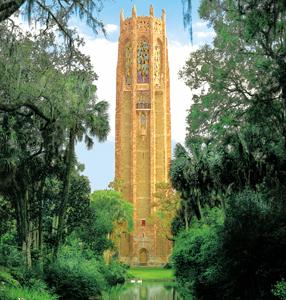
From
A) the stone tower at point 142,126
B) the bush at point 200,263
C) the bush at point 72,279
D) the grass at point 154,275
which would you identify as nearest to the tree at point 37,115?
the bush at point 72,279

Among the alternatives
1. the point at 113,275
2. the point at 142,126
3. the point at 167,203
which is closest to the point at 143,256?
the point at 142,126

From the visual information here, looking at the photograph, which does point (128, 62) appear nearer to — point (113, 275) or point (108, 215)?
point (108, 215)

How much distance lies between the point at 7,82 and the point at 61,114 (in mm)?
3208

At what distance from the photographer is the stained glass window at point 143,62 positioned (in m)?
89.8

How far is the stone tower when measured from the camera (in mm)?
83250

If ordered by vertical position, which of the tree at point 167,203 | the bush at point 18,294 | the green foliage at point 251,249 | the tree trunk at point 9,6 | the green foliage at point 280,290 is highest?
the tree at point 167,203

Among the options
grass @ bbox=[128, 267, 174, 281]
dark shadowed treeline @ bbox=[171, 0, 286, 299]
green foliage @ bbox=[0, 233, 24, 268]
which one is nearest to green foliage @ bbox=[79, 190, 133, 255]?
grass @ bbox=[128, 267, 174, 281]

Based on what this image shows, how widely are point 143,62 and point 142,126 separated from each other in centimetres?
1031

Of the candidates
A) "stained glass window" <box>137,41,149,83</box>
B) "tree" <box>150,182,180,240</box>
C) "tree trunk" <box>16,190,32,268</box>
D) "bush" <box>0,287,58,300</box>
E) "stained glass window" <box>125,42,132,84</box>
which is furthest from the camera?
"stained glass window" <box>125,42,132,84</box>

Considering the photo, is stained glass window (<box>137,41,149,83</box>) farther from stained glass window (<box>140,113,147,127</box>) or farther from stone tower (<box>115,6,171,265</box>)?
stained glass window (<box>140,113,147,127</box>)

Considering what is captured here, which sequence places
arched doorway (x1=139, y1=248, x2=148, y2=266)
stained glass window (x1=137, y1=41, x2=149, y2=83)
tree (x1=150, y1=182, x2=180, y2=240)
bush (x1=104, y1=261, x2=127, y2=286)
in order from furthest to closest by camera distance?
stained glass window (x1=137, y1=41, x2=149, y2=83), arched doorway (x1=139, y1=248, x2=148, y2=266), tree (x1=150, y1=182, x2=180, y2=240), bush (x1=104, y1=261, x2=127, y2=286)

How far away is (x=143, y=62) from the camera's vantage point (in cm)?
9044

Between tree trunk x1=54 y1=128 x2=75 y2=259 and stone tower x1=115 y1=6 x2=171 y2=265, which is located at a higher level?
stone tower x1=115 y1=6 x2=171 y2=265

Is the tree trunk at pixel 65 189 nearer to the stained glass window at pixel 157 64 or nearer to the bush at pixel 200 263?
the bush at pixel 200 263
